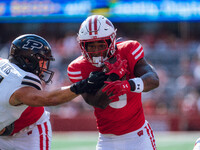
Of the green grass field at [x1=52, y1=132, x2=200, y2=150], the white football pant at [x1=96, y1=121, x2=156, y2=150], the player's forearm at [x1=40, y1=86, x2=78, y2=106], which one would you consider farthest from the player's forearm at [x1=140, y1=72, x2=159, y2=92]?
the green grass field at [x1=52, y1=132, x2=200, y2=150]

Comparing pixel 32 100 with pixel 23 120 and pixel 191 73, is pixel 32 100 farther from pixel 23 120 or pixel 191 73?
pixel 191 73

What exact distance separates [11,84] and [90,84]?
78cm

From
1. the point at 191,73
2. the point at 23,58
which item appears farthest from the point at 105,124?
the point at 191,73

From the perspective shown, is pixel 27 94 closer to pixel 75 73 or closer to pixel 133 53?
pixel 75 73

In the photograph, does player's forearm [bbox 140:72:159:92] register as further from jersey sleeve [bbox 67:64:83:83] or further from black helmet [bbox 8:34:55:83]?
black helmet [bbox 8:34:55:83]

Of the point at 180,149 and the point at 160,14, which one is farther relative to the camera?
the point at 160,14

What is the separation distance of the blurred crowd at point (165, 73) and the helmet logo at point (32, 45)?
24.2 feet

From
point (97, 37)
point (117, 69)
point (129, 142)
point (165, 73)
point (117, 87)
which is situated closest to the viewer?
point (117, 87)

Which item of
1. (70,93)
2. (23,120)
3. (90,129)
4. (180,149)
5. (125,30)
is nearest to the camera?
(70,93)

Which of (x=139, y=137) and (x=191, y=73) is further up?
(x=139, y=137)

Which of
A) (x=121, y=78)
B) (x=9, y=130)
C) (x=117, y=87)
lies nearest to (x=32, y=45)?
(x=9, y=130)

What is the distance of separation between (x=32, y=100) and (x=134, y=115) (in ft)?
3.43

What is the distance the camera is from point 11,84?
3.79 m

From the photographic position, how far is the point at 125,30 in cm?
1489
